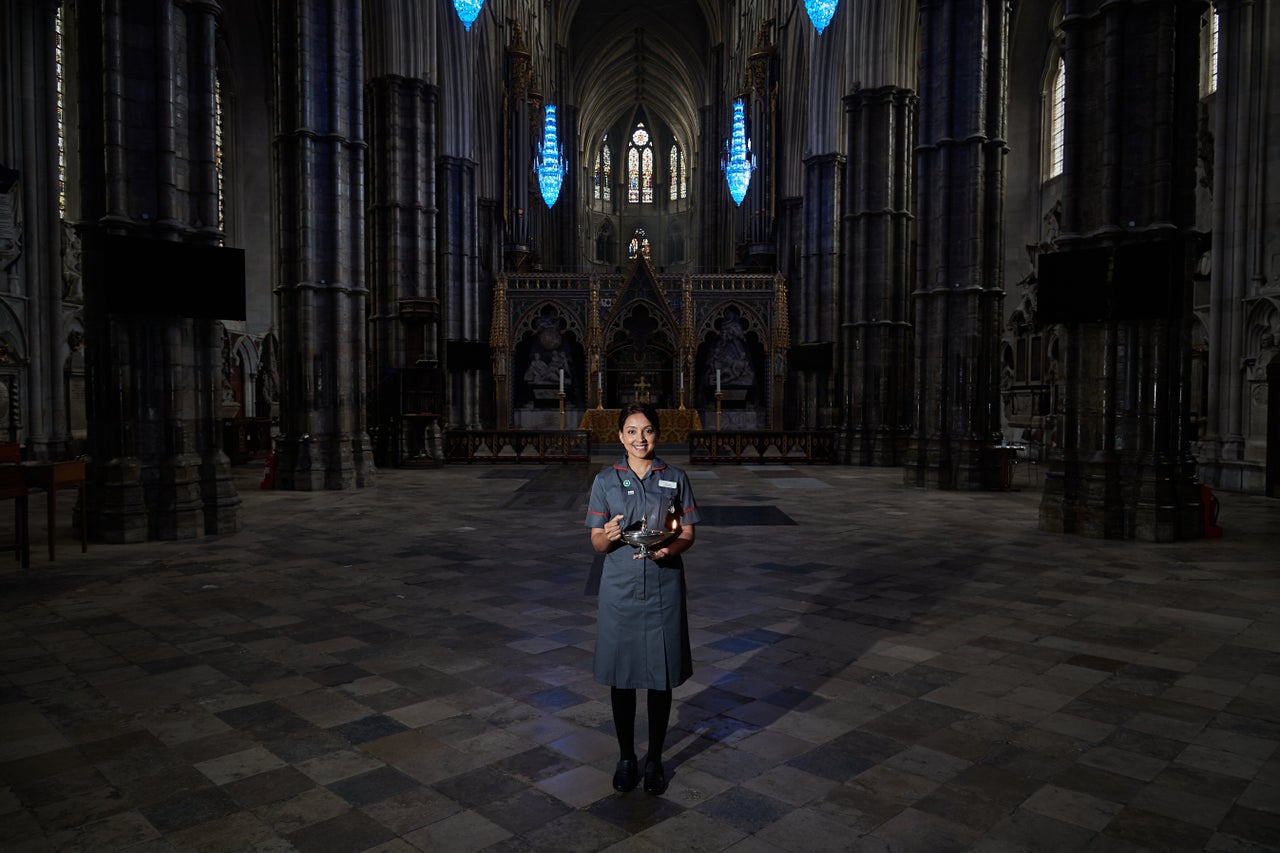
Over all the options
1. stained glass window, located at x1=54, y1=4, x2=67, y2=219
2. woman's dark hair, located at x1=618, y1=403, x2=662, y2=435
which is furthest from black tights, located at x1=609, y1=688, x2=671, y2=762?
stained glass window, located at x1=54, y1=4, x2=67, y2=219

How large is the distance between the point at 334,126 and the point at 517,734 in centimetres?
1436

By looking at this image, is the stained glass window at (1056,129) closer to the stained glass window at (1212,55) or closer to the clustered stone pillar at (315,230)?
the stained glass window at (1212,55)

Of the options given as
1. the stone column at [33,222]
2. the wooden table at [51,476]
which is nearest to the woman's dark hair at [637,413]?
the wooden table at [51,476]

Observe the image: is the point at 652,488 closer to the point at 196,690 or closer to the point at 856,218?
the point at 196,690

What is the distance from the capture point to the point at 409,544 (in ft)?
30.9

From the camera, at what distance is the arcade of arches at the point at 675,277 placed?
9.84 m

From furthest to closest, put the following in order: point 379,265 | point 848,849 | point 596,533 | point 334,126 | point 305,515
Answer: point 379,265 < point 334,126 < point 305,515 < point 596,533 < point 848,849

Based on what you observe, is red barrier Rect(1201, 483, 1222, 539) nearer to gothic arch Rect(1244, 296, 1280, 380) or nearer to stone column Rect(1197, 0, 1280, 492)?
stone column Rect(1197, 0, 1280, 492)

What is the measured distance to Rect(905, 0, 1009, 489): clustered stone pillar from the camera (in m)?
15.1

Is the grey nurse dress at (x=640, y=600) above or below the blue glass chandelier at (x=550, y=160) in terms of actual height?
below

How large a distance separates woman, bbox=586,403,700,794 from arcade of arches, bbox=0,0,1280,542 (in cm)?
852

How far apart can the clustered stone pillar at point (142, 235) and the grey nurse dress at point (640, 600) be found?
8.49 metres

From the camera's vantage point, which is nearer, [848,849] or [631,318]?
[848,849]

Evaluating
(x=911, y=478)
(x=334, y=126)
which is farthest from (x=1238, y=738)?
(x=334, y=126)
